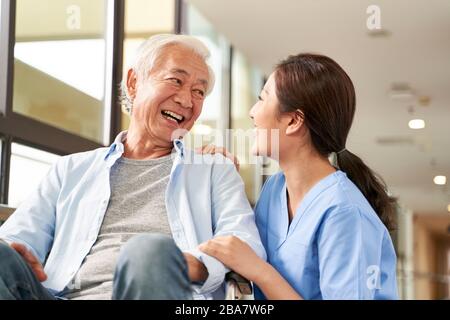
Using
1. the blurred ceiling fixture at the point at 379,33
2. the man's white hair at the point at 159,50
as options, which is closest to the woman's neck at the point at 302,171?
the man's white hair at the point at 159,50

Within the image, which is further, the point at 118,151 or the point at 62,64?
the point at 62,64

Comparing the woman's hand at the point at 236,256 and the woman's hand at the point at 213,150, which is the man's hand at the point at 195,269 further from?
the woman's hand at the point at 213,150

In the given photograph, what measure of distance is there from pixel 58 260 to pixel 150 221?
202mm

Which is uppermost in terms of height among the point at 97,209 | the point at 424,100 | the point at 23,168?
the point at 424,100

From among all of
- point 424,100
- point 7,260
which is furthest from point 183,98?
point 424,100

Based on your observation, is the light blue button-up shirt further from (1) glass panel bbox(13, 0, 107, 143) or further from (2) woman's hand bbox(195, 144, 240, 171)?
(1) glass panel bbox(13, 0, 107, 143)

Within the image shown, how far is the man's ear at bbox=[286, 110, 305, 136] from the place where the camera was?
1.48 meters

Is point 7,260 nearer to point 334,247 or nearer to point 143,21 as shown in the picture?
point 334,247

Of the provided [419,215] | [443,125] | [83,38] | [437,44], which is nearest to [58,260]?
[83,38]

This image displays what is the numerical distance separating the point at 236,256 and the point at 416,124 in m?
6.80

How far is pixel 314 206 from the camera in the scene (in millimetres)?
1402

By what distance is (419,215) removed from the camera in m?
13.4

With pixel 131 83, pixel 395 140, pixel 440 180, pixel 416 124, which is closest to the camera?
pixel 131 83

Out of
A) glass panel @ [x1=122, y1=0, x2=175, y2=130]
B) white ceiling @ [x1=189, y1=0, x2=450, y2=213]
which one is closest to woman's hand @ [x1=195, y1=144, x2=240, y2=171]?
glass panel @ [x1=122, y1=0, x2=175, y2=130]
